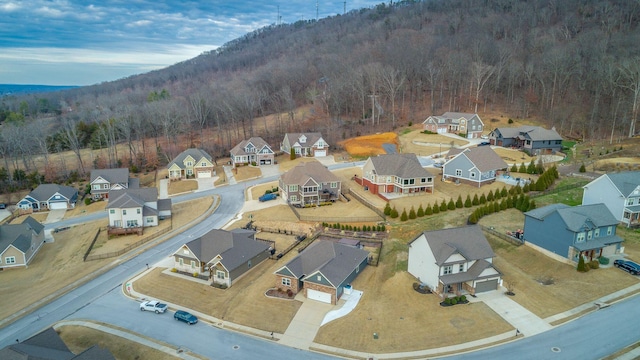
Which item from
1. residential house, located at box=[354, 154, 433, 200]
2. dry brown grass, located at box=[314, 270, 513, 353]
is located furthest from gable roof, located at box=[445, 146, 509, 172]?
dry brown grass, located at box=[314, 270, 513, 353]

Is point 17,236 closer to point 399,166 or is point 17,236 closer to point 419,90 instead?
point 399,166

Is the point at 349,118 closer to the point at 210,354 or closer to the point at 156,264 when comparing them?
the point at 156,264

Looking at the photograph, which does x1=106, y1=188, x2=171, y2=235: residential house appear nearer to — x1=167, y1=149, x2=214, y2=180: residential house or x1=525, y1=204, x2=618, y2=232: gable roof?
x1=167, y1=149, x2=214, y2=180: residential house

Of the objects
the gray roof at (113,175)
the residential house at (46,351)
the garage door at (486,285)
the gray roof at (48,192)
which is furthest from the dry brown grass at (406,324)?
the gray roof at (48,192)

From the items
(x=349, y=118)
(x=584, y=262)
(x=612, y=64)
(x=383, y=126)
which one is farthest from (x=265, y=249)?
(x=612, y=64)

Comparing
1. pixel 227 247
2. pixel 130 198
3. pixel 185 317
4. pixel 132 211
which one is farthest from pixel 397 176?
pixel 130 198

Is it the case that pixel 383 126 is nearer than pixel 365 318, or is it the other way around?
pixel 365 318

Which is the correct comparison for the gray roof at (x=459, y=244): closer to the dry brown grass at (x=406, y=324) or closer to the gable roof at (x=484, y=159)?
the dry brown grass at (x=406, y=324)

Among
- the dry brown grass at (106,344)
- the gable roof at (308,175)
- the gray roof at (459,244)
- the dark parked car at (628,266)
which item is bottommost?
the dry brown grass at (106,344)
